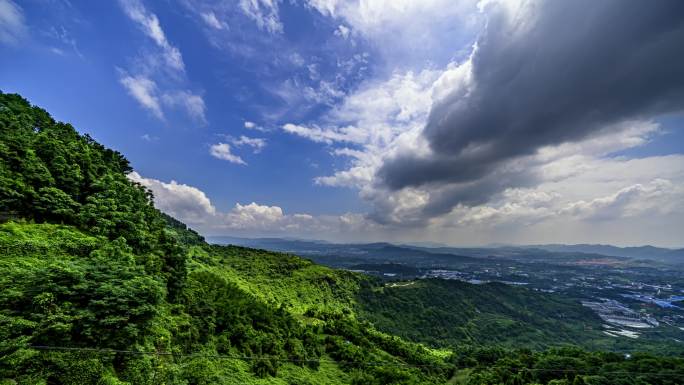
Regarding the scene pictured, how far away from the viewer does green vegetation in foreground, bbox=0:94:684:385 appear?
44.3 feet

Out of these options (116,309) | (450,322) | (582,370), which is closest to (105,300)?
(116,309)

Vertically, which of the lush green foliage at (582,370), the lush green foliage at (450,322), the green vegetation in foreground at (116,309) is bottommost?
the lush green foliage at (450,322)

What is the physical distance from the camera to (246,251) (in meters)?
128

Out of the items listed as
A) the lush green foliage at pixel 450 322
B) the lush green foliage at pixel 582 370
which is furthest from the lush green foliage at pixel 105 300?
the lush green foliage at pixel 450 322

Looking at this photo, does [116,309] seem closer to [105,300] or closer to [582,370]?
[105,300]

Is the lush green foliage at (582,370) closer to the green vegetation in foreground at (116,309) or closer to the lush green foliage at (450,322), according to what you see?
the green vegetation in foreground at (116,309)

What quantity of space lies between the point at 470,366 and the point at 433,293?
364ft

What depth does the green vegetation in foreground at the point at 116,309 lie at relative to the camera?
13.5 metres

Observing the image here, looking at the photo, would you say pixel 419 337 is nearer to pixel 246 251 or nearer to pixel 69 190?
pixel 246 251

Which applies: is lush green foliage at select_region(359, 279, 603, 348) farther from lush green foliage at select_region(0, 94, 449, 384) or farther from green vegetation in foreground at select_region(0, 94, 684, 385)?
lush green foliage at select_region(0, 94, 449, 384)

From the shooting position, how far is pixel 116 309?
15938mm

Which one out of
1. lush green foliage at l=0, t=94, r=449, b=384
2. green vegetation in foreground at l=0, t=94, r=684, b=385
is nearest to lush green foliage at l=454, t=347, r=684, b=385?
green vegetation in foreground at l=0, t=94, r=684, b=385

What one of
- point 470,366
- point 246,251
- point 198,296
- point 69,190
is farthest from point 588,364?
point 246,251

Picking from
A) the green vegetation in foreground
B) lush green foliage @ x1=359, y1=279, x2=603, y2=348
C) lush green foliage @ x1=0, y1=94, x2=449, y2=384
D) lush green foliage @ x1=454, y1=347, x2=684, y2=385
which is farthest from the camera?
lush green foliage @ x1=359, y1=279, x2=603, y2=348
